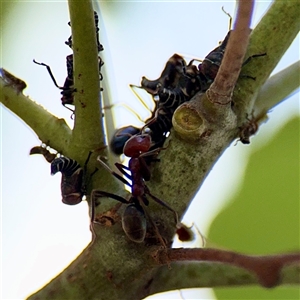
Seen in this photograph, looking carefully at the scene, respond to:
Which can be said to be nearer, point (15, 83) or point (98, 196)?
point (98, 196)

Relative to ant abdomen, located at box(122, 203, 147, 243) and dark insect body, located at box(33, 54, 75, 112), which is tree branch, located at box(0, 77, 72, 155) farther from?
ant abdomen, located at box(122, 203, 147, 243)

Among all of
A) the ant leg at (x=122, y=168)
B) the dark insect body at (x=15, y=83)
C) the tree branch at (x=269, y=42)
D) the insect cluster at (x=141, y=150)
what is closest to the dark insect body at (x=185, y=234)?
the insect cluster at (x=141, y=150)

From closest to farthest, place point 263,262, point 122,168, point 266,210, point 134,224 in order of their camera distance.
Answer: point 263,262 → point 134,224 → point 122,168 → point 266,210

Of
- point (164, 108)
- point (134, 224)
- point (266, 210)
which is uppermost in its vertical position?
point (164, 108)

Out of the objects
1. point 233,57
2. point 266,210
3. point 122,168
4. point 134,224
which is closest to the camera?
point 233,57

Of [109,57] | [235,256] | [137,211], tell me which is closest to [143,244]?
[137,211]

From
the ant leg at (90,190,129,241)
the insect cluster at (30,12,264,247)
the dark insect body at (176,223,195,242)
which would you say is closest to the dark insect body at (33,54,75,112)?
the insect cluster at (30,12,264,247)

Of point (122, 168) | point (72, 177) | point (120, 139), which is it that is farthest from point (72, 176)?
point (120, 139)

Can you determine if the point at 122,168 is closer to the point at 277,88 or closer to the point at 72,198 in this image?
the point at 72,198
